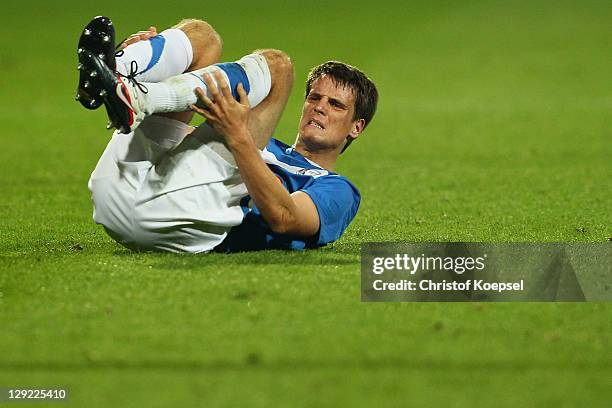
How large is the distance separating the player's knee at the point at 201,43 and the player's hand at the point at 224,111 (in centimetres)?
51

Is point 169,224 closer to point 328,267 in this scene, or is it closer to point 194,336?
point 328,267

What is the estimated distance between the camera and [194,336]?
4.22 meters

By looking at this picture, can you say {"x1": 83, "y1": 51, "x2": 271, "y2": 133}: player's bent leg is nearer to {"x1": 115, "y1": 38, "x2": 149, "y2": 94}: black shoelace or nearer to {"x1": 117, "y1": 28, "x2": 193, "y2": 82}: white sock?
{"x1": 115, "y1": 38, "x2": 149, "y2": 94}: black shoelace

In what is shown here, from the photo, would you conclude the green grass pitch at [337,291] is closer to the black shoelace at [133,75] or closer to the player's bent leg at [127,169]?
the player's bent leg at [127,169]

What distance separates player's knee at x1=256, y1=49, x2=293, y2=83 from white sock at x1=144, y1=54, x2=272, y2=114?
0.04 meters

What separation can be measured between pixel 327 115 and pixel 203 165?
1.02 m

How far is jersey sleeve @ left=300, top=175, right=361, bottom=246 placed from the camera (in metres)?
5.63

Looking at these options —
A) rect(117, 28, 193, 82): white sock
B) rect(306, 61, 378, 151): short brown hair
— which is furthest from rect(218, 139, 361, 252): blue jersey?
rect(117, 28, 193, 82): white sock

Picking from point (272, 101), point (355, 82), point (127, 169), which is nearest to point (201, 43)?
point (272, 101)

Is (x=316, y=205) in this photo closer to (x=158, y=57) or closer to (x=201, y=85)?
(x=201, y=85)

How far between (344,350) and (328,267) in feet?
4.55

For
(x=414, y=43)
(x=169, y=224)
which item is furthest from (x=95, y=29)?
(x=414, y=43)

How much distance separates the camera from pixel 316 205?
5586 millimetres

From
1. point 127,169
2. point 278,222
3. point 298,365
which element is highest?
point 127,169
